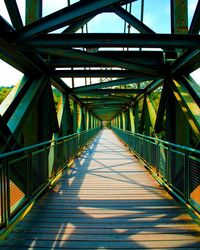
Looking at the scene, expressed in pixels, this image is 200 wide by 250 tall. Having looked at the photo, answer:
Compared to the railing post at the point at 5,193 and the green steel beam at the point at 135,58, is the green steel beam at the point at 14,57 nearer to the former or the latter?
the green steel beam at the point at 135,58

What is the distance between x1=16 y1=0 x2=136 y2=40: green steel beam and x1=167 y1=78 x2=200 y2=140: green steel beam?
8.20 ft

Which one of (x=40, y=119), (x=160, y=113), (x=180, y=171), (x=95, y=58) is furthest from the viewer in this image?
(x=160, y=113)

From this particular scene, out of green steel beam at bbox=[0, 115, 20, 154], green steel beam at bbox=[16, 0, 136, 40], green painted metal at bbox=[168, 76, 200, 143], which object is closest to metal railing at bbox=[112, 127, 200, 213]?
green painted metal at bbox=[168, 76, 200, 143]

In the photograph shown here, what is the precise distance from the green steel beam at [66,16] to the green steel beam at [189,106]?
2501 millimetres

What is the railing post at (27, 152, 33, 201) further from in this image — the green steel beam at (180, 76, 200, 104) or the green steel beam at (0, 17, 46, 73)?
the green steel beam at (180, 76, 200, 104)

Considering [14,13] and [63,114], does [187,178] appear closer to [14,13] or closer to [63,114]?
[14,13]

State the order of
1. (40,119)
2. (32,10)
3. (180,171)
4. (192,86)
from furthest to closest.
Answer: (40,119), (192,86), (32,10), (180,171)

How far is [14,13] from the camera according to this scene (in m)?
4.47

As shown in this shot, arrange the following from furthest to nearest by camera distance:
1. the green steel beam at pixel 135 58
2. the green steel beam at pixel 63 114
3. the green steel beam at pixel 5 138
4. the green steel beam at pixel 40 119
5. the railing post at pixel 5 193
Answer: the green steel beam at pixel 63 114, the green steel beam at pixel 40 119, the green steel beam at pixel 135 58, the green steel beam at pixel 5 138, the railing post at pixel 5 193

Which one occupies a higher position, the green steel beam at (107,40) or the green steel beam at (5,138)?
the green steel beam at (107,40)

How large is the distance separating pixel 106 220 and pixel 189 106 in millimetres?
2839

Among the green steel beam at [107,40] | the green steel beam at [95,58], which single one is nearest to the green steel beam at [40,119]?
the green steel beam at [95,58]

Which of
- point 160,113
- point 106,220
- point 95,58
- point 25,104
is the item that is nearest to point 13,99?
point 25,104

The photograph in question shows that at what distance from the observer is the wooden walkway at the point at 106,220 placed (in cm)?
334
